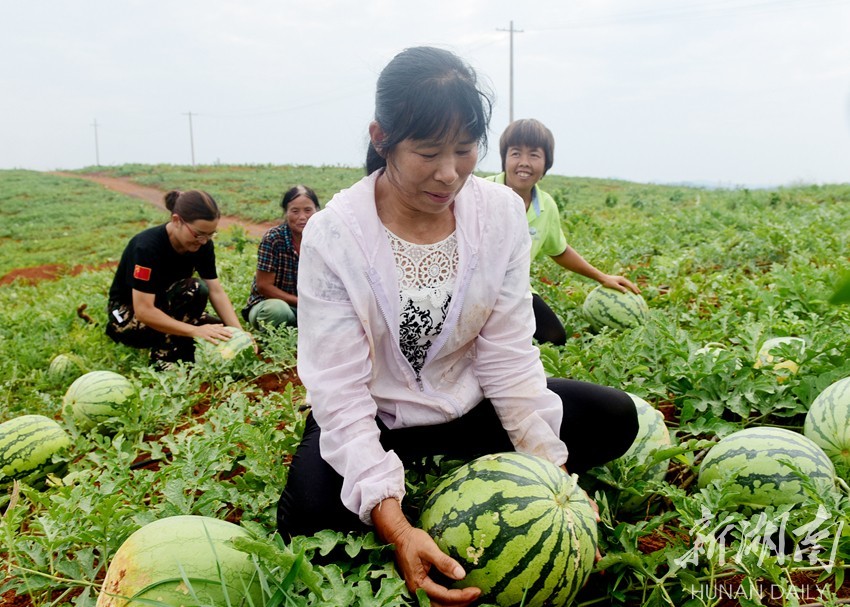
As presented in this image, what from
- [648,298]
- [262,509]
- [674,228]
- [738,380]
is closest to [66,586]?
[262,509]

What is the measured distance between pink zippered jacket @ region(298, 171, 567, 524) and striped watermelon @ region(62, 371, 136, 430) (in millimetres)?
1888

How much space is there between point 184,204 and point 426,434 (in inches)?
108

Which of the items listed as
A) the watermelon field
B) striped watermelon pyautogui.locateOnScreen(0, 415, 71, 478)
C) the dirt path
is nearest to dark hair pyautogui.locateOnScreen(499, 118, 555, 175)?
the watermelon field

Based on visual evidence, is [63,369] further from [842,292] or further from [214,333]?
[842,292]

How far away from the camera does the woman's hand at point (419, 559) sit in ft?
5.45

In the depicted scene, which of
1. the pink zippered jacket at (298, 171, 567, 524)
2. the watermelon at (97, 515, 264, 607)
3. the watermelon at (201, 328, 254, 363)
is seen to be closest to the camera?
the watermelon at (97, 515, 264, 607)

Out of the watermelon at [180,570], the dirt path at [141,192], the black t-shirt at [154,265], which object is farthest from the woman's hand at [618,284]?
the dirt path at [141,192]

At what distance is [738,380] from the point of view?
103 inches

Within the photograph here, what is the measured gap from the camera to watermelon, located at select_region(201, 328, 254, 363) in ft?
13.1

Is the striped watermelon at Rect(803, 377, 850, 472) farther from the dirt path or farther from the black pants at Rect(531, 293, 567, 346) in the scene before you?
the dirt path

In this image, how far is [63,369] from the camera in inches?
176

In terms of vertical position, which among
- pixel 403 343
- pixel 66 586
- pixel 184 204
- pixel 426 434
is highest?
pixel 184 204

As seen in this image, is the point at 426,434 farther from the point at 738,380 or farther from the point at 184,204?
the point at 184,204

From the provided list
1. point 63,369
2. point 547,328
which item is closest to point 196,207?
point 63,369
